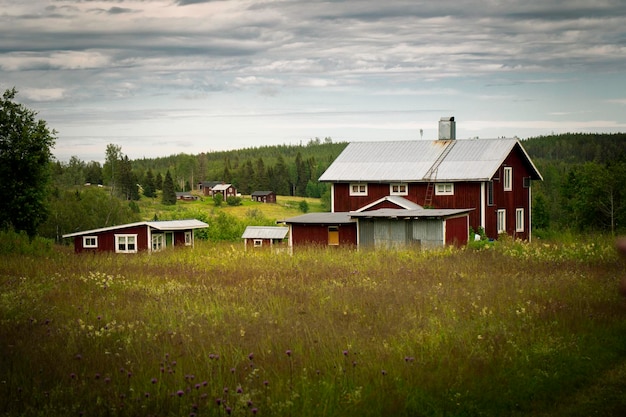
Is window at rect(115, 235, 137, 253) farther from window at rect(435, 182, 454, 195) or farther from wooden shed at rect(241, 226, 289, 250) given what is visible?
window at rect(435, 182, 454, 195)

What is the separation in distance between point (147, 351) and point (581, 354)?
24.9ft

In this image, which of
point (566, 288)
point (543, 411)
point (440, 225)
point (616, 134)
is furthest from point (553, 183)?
point (543, 411)

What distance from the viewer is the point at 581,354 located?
1284 cm

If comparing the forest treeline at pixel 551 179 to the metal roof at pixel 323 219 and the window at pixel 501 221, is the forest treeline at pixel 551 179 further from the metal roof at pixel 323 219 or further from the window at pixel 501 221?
the metal roof at pixel 323 219

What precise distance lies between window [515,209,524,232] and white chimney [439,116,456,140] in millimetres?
6355

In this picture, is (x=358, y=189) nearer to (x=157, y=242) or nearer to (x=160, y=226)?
(x=160, y=226)

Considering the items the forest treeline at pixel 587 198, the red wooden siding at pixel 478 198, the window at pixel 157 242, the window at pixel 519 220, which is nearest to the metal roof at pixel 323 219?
the red wooden siding at pixel 478 198

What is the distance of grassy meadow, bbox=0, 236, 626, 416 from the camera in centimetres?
1013

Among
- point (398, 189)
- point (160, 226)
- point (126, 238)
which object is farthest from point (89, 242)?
point (398, 189)

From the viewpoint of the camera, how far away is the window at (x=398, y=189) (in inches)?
1721

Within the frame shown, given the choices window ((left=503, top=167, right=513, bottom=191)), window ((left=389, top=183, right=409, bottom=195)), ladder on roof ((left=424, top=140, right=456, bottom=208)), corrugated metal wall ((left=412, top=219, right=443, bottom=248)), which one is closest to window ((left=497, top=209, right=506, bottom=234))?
window ((left=503, top=167, right=513, bottom=191))

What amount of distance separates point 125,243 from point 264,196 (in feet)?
358

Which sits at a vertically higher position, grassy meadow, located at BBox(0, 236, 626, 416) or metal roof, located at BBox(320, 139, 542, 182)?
metal roof, located at BBox(320, 139, 542, 182)

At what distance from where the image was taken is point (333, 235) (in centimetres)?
3909
